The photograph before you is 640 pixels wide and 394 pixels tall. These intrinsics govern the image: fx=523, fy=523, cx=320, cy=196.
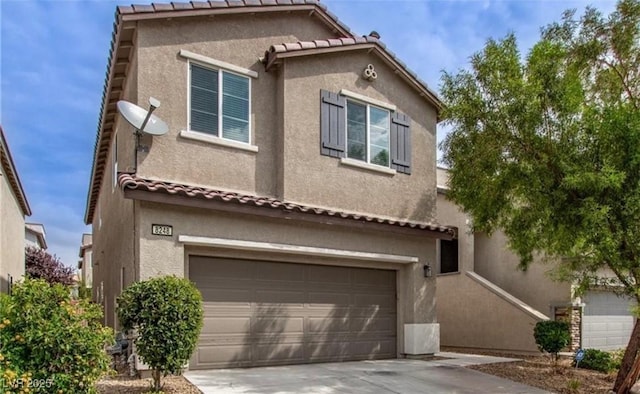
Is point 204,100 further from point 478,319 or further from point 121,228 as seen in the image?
point 478,319

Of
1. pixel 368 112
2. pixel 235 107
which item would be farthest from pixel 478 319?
pixel 235 107

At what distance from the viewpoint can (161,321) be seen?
813 cm

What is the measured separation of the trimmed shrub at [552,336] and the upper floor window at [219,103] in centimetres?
875

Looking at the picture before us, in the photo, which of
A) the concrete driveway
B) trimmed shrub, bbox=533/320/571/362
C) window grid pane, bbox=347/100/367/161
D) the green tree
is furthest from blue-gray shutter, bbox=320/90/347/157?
trimmed shrub, bbox=533/320/571/362

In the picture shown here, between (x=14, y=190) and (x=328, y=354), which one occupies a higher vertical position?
(x=14, y=190)

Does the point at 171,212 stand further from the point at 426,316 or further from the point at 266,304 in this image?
the point at 426,316

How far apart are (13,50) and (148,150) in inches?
112

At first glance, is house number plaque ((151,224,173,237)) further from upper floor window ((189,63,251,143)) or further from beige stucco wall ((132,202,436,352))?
upper floor window ((189,63,251,143))

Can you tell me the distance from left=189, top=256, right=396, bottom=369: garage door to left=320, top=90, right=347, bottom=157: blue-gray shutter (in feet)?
9.46

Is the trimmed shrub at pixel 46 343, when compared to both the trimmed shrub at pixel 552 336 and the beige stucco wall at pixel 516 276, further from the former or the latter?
the beige stucco wall at pixel 516 276

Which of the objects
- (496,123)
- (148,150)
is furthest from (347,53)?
(148,150)

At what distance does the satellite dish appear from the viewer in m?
9.77

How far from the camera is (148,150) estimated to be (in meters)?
10.5

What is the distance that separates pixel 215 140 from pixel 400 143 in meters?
5.28
